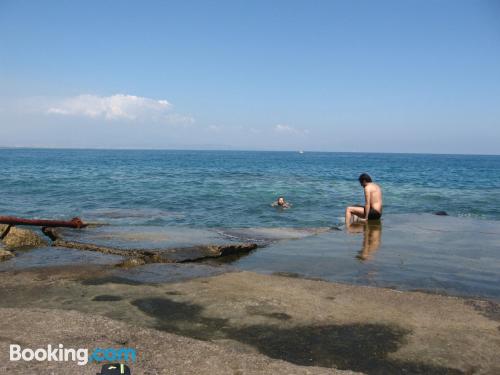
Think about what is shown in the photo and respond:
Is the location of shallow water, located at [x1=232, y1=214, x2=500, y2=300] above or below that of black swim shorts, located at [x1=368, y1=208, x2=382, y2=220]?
below

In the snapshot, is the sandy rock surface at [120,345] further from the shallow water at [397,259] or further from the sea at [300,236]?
the shallow water at [397,259]

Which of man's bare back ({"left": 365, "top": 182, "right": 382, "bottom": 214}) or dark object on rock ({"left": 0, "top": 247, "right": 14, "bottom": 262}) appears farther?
man's bare back ({"left": 365, "top": 182, "right": 382, "bottom": 214})

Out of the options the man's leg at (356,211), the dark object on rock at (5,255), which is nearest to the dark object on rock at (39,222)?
the dark object on rock at (5,255)

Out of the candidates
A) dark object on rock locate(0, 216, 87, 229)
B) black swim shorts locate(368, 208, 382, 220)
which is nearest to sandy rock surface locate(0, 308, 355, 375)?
dark object on rock locate(0, 216, 87, 229)

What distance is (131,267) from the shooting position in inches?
248

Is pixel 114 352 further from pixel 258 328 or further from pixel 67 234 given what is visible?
pixel 67 234

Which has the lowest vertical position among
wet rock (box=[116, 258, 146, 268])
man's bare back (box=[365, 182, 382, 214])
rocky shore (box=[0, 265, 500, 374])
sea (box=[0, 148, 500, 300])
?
sea (box=[0, 148, 500, 300])

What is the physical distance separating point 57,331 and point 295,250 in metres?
5.25

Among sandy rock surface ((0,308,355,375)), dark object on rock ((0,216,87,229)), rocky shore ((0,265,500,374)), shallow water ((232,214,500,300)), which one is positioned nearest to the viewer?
sandy rock surface ((0,308,355,375))

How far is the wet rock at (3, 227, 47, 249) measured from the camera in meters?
7.57

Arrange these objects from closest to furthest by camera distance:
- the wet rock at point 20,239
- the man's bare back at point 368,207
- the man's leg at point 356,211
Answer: the wet rock at point 20,239
the man's bare back at point 368,207
the man's leg at point 356,211

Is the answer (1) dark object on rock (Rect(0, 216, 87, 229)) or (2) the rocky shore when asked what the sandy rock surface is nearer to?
(2) the rocky shore

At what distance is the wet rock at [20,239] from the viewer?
757 cm

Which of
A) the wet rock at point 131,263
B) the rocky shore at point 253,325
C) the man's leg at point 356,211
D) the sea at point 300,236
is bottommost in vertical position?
the sea at point 300,236
